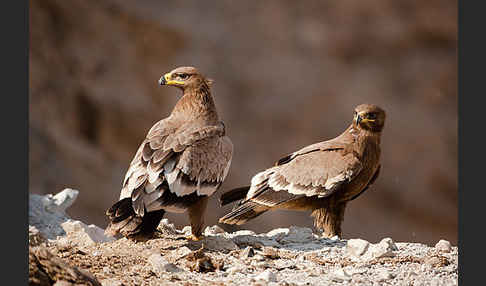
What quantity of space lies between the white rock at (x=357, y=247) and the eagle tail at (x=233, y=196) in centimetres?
133

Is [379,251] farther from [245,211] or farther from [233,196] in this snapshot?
[233,196]

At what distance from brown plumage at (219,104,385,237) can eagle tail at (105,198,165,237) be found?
3.27ft

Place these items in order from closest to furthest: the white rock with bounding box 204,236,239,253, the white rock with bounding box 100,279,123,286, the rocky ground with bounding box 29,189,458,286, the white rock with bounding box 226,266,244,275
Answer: the white rock with bounding box 100,279,123,286 → the rocky ground with bounding box 29,189,458,286 → the white rock with bounding box 226,266,244,275 → the white rock with bounding box 204,236,239,253

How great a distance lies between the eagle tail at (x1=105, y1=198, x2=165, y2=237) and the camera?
4516 millimetres

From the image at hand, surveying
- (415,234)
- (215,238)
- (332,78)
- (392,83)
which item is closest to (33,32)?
(332,78)

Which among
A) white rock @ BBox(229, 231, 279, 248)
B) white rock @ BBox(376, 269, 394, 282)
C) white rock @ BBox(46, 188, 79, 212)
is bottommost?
white rock @ BBox(376, 269, 394, 282)

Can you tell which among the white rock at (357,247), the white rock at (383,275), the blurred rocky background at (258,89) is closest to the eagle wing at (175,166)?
the white rock at (357,247)

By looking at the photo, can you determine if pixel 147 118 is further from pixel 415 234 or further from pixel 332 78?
pixel 415 234

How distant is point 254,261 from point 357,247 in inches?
26.5

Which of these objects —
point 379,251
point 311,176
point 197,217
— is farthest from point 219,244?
point 311,176

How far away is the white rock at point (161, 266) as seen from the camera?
414 cm

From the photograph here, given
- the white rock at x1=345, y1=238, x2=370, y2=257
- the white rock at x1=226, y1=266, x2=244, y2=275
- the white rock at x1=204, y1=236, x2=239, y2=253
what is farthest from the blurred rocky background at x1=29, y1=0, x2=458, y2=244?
the white rock at x1=226, y1=266, x2=244, y2=275

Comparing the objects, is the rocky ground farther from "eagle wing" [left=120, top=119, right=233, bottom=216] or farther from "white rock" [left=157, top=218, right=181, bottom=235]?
"eagle wing" [left=120, top=119, right=233, bottom=216]

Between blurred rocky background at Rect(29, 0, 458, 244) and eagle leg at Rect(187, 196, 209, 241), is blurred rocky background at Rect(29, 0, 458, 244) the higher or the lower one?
the higher one
